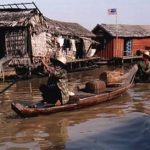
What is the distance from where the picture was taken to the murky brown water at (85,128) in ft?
30.5

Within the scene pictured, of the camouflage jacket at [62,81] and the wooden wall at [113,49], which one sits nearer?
the camouflage jacket at [62,81]

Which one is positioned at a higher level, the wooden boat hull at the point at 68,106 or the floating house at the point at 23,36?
the floating house at the point at 23,36

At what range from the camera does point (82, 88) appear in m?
15.4

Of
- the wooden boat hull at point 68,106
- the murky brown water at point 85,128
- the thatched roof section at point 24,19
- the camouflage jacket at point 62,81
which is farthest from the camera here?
the thatched roof section at point 24,19

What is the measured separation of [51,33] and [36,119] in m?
13.7

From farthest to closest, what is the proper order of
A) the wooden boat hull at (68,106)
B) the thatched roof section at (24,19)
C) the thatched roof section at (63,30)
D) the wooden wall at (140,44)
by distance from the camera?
the wooden wall at (140,44), the thatched roof section at (63,30), the thatched roof section at (24,19), the wooden boat hull at (68,106)

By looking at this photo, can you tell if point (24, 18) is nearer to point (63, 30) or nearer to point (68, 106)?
point (63, 30)

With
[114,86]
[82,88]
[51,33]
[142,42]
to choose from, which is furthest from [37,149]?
[142,42]

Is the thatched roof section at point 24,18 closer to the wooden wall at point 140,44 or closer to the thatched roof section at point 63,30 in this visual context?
the thatched roof section at point 63,30

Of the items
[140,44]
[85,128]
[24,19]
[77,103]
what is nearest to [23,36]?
[24,19]

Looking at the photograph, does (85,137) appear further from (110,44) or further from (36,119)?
(110,44)

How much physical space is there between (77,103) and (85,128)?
2.02 m

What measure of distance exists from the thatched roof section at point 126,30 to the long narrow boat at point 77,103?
17586 mm

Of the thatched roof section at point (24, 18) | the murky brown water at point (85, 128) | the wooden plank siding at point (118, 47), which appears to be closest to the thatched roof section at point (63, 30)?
the thatched roof section at point (24, 18)
